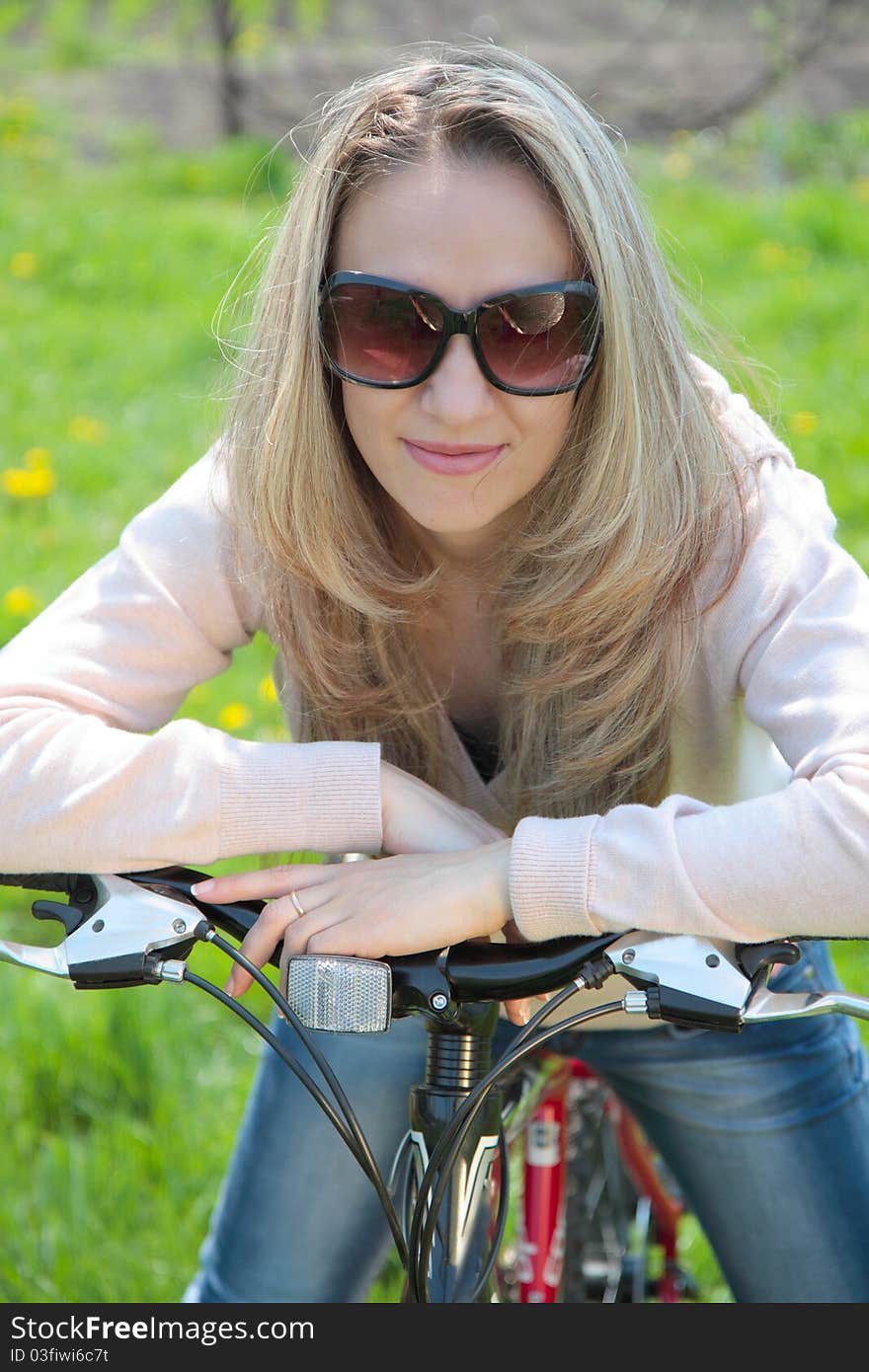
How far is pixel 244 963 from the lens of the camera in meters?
1.33

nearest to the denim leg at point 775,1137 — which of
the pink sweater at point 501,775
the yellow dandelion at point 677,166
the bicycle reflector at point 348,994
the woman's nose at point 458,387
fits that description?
the pink sweater at point 501,775

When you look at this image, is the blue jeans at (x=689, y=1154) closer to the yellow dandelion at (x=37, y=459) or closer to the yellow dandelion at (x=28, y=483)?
the yellow dandelion at (x=28, y=483)

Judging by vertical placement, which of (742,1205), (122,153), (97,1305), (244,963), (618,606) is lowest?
(742,1205)

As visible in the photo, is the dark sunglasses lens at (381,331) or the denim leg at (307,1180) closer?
the dark sunglasses lens at (381,331)

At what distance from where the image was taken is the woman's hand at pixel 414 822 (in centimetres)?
155

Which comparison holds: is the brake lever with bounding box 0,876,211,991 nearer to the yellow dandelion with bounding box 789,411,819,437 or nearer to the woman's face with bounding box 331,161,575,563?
the woman's face with bounding box 331,161,575,563

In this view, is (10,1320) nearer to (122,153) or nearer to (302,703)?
(302,703)

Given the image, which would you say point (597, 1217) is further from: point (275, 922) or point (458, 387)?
point (458, 387)

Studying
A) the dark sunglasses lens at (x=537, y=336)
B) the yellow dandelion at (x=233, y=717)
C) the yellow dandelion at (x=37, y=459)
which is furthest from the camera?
the yellow dandelion at (x=37, y=459)

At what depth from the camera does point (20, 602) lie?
146 inches

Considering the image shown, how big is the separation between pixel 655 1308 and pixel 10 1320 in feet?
1.97

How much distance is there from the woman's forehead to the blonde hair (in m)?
0.03

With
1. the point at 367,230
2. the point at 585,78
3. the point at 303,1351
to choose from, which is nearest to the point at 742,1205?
the point at 303,1351

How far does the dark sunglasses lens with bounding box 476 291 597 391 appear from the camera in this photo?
1.50 metres
